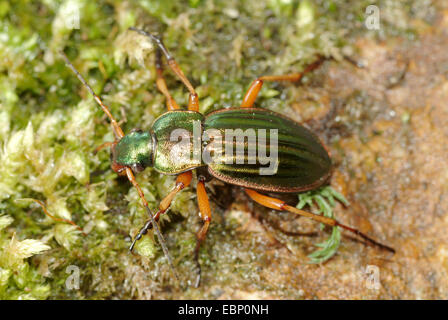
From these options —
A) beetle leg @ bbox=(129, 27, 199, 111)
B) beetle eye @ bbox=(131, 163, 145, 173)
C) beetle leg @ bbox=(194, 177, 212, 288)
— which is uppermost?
beetle leg @ bbox=(129, 27, 199, 111)

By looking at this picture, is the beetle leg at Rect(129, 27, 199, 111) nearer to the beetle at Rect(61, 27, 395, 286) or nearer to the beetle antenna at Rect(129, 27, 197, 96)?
the beetle antenna at Rect(129, 27, 197, 96)

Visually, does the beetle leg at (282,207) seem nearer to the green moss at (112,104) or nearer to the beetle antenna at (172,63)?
the green moss at (112,104)

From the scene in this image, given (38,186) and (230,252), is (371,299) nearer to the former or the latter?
(230,252)

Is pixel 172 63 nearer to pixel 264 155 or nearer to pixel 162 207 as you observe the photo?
pixel 264 155

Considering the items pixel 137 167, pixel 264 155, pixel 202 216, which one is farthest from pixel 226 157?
pixel 137 167

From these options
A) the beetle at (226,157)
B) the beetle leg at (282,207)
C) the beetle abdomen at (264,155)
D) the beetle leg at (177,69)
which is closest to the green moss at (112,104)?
the beetle leg at (177,69)

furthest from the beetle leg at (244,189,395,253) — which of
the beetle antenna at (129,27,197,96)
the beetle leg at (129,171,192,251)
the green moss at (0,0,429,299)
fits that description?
the beetle antenna at (129,27,197,96)
